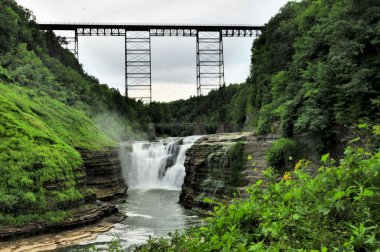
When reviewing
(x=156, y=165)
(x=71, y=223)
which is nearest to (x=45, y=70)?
(x=156, y=165)

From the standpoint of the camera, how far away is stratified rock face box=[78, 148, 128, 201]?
60.7ft

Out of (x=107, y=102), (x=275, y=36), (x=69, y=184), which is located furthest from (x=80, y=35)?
(x=69, y=184)

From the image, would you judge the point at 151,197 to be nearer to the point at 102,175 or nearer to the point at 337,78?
the point at 102,175

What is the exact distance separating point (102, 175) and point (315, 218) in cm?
1779

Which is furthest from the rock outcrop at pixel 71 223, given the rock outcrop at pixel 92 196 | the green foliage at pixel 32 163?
the green foliage at pixel 32 163

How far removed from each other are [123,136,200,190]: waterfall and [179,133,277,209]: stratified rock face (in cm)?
660

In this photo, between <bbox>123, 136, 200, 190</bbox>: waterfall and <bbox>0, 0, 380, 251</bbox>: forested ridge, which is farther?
<bbox>123, 136, 200, 190</bbox>: waterfall

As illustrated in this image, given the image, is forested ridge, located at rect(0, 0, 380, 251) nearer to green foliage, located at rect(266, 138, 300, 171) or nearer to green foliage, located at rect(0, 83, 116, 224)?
green foliage, located at rect(0, 83, 116, 224)

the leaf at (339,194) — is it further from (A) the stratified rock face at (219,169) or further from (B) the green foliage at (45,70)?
(B) the green foliage at (45,70)

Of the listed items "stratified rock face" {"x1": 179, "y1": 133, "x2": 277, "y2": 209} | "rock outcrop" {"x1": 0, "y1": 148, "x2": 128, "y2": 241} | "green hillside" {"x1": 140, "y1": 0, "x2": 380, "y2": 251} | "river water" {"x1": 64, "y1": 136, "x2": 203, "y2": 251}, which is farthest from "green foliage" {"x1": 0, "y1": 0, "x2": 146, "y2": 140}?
"green hillside" {"x1": 140, "y1": 0, "x2": 380, "y2": 251}

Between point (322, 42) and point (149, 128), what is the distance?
29.7 m

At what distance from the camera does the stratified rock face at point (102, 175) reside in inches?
729

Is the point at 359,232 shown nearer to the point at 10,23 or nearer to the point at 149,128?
the point at 10,23

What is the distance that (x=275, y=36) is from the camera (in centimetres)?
2581
